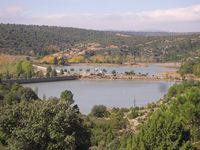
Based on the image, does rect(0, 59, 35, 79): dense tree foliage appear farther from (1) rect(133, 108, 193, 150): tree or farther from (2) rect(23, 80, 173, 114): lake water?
(1) rect(133, 108, 193, 150): tree

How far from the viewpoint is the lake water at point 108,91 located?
46594 millimetres

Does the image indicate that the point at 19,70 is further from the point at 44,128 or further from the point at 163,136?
the point at 163,136

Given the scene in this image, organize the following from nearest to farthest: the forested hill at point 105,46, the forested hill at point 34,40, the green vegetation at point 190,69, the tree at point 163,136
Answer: the tree at point 163,136
the green vegetation at point 190,69
the forested hill at point 34,40
the forested hill at point 105,46

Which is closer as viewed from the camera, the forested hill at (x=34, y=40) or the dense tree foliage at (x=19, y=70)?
the dense tree foliage at (x=19, y=70)

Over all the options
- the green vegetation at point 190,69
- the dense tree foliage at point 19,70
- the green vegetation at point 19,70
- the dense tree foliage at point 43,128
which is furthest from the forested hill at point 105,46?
the dense tree foliage at point 43,128

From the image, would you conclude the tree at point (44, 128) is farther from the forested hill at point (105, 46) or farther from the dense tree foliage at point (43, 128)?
the forested hill at point (105, 46)

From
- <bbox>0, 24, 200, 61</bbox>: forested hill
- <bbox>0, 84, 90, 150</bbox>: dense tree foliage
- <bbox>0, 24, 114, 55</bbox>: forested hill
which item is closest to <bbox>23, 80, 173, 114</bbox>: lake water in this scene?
<bbox>0, 84, 90, 150</bbox>: dense tree foliage

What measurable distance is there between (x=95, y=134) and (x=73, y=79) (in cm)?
5459

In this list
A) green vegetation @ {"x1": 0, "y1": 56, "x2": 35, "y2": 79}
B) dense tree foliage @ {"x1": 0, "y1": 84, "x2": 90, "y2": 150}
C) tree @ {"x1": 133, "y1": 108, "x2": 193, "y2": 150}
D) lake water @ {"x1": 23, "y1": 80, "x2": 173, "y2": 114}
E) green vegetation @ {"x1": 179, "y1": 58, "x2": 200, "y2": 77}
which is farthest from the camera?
green vegetation @ {"x1": 179, "y1": 58, "x2": 200, "y2": 77}

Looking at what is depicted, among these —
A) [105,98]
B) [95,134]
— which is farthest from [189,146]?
[105,98]

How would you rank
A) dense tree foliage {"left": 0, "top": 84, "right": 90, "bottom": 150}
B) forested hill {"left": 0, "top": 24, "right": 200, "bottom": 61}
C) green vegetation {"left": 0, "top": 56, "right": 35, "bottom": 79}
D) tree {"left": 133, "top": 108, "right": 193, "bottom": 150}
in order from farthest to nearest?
1. forested hill {"left": 0, "top": 24, "right": 200, "bottom": 61}
2. green vegetation {"left": 0, "top": 56, "right": 35, "bottom": 79}
3. dense tree foliage {"left": 0, "top": 84, "right": 90, "bottom": 150}
4. tree {"left": 133, "top": 108, "right": 193, "bottom": 150}

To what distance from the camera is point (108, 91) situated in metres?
57.7

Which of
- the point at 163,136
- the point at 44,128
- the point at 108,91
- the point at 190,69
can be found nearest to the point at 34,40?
the point at 190,69

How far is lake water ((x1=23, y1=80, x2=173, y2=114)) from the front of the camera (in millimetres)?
46594
